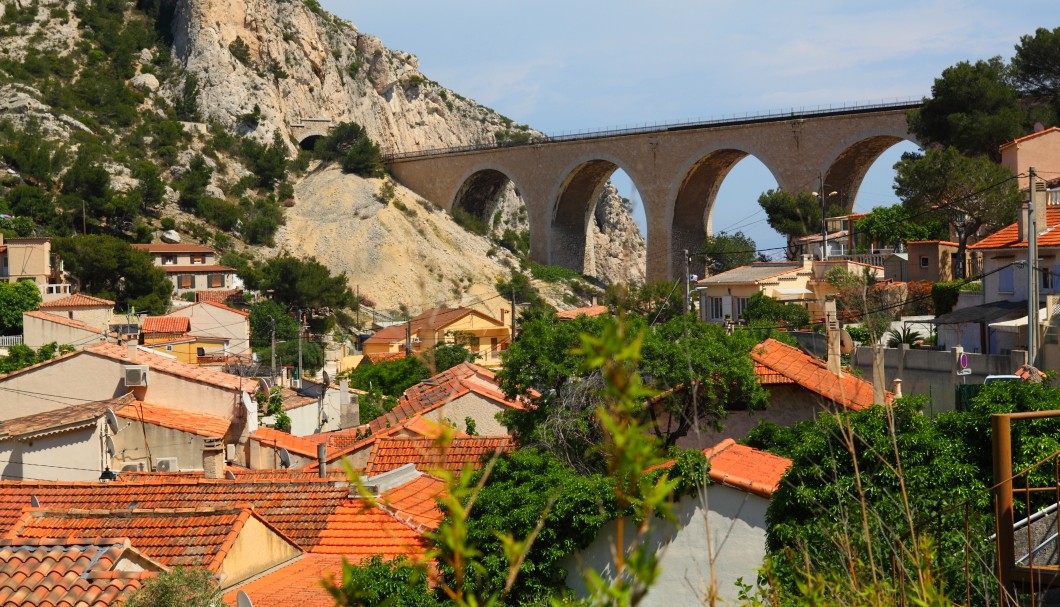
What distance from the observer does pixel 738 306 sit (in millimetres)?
25141

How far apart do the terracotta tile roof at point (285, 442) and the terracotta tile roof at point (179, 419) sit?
16.1 inches

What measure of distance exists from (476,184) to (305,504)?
48085 mm

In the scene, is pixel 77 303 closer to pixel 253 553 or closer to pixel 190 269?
pixel 190 269

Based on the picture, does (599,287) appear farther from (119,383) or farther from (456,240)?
(119,383)

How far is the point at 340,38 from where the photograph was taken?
217ft

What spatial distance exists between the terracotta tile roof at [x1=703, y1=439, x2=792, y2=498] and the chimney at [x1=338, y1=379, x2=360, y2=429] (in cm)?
1194

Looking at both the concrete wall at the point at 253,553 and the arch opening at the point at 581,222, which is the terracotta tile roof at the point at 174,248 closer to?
the arch opening at the point at 581,222

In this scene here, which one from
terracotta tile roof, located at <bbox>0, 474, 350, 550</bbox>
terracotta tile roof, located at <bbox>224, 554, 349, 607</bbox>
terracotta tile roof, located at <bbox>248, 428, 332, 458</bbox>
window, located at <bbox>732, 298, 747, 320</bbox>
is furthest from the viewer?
window, located at <bbox>732, 298, 747, 320</bbox>

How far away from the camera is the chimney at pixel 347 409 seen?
20.6 meters

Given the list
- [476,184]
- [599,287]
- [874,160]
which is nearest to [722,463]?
[874,160]

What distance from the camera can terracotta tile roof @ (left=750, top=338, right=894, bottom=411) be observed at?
1177 centimetres

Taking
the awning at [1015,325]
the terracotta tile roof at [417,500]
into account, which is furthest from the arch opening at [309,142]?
the terracotta tile roof at [417,500]

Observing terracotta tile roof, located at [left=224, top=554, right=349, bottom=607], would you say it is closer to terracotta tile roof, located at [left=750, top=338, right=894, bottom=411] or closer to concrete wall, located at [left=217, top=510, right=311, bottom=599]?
concrete wall, located at [left=217, top=510, right=311, bottom=599]

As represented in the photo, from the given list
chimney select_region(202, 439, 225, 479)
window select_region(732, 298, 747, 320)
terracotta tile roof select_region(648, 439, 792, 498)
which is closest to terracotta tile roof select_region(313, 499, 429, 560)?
chimney select_region(202, 439, 225, 479)
